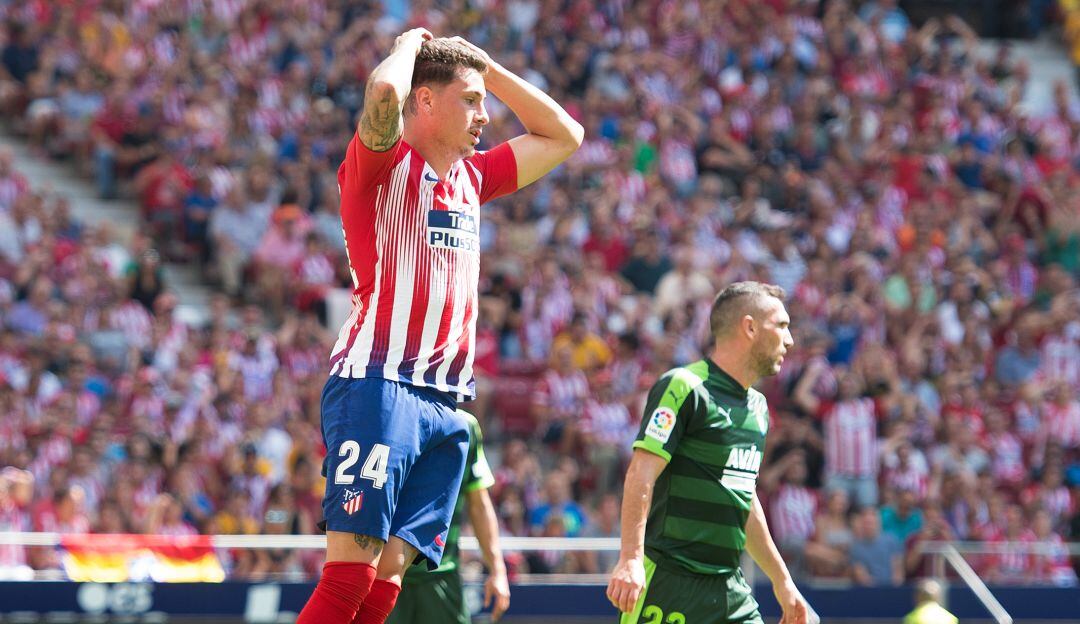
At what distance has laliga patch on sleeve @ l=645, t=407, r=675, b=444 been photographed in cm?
624

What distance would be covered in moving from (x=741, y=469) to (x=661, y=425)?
0.45 m

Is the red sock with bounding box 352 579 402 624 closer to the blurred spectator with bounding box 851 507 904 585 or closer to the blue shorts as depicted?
the blue shorts

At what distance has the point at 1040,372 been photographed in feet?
59.1

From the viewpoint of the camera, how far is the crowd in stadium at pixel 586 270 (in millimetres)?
14219

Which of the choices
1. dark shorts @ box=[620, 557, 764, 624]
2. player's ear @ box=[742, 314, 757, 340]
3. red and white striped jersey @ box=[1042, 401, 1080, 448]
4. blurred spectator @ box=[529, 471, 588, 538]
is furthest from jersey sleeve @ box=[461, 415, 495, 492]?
red and white striped jersey @ box=[1042, 401, 1080, 448]

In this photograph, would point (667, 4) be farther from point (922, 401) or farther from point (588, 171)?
point (922, 401)

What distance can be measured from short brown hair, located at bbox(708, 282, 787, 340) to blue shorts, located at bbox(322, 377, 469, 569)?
1.50 m

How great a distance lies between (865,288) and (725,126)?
3340mm

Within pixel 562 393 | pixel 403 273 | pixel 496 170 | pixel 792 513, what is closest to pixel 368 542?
pixel 403 273

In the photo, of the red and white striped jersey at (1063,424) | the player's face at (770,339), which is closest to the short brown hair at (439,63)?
the player's face at (770,339)

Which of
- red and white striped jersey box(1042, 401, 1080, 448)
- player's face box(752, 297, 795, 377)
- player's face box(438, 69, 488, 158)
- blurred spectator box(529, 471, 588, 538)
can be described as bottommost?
Answer: blurred spectator box(529, 471, 588, 538)

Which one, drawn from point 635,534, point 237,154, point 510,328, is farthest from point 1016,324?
point 635,534

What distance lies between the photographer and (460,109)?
550cm

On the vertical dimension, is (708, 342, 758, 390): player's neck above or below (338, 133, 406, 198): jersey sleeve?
below
